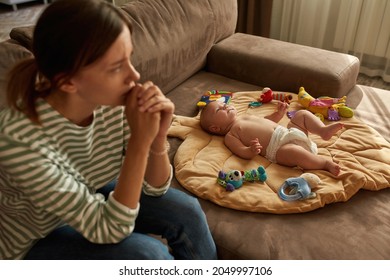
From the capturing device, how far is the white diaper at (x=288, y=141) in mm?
1648

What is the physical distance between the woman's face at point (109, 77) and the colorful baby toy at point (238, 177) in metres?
0.67

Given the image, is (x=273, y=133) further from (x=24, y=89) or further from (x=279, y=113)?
(x=24, y=89)

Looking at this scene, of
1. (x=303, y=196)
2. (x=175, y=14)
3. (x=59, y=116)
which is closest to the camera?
Result: (x=59, y=116)

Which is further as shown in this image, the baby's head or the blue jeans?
the baby's head

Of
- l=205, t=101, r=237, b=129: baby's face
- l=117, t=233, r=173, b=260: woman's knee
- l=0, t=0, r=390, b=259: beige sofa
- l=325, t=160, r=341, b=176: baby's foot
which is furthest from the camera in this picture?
l=205, t=101, r=237, b=129: baby's face

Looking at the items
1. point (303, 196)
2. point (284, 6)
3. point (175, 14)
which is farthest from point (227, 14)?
point (303, 196)

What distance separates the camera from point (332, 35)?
3162 mm

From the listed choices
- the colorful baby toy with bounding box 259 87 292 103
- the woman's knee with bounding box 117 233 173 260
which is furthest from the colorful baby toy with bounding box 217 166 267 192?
the colorful baby toy with bounding box 259 87 292 103

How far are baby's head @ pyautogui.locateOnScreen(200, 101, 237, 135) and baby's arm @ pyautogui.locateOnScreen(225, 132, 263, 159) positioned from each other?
0.06m

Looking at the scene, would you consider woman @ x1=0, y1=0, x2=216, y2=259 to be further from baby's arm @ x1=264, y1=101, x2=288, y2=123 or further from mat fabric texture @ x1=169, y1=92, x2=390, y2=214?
baby's arm @ x1=264, y1=101, x2=288, y2=123

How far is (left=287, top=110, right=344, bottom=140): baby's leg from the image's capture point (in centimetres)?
170
